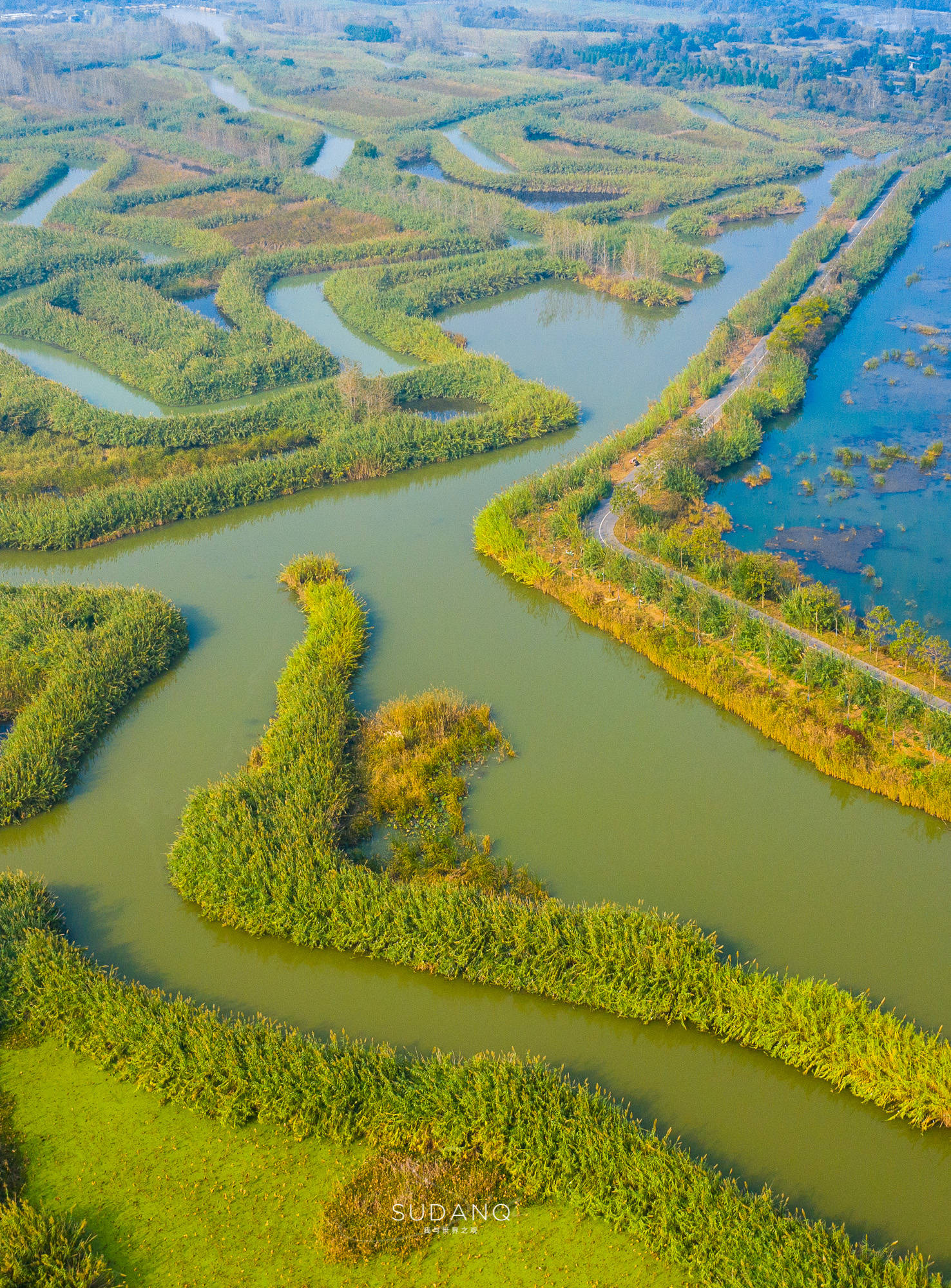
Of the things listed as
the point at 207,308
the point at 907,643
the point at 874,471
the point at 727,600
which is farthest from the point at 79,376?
the point at 907,643

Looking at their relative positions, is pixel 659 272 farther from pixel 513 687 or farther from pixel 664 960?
pixel 664 960

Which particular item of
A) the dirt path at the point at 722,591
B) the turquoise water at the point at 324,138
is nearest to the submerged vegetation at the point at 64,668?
the dirt path at the point at 722,591

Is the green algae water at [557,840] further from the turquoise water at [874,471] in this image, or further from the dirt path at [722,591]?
the turquoise water at [874,471]

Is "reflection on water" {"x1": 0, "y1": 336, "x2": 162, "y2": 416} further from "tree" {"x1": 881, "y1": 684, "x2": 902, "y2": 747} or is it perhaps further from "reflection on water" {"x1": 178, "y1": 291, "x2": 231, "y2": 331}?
"tree" {"x1": 881, "y1": 684, "x2": 902, "y2": 747}

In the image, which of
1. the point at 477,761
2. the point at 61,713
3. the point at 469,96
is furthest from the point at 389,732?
the point at 469,96

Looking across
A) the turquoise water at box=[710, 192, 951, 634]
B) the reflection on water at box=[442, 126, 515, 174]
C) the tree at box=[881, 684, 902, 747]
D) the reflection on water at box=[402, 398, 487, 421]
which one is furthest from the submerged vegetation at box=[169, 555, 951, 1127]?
the reflection on water at box=[442, 126, 515, 174]

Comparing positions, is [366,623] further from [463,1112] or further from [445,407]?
[445,407]
